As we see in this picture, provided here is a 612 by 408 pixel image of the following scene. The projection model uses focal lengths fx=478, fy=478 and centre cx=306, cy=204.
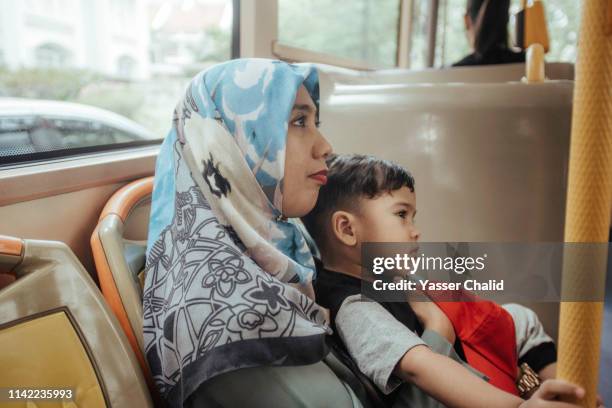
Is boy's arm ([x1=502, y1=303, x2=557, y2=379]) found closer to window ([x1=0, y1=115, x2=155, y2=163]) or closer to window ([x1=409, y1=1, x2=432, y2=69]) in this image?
window ([x1=0, y1=115, x2=155, y2=163])

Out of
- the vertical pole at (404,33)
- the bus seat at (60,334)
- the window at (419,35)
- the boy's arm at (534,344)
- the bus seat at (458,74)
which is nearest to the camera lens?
the bus seat at (60,334)

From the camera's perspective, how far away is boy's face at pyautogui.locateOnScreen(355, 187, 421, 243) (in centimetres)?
66

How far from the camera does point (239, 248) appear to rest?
23.6 inches

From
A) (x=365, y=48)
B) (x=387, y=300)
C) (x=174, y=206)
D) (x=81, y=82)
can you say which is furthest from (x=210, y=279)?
(x=365, y=48)

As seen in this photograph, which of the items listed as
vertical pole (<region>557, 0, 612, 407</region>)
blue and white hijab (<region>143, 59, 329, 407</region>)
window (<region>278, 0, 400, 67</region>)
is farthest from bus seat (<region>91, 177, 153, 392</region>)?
window (<region>278, 0, 400, 67</region>)

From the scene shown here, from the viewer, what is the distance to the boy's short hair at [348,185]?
68cm

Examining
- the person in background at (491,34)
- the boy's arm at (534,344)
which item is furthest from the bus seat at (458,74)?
the boy's arm at (534,344)

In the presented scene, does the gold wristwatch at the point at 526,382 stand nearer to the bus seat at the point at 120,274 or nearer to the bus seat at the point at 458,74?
the bus seat at the point at 120,274

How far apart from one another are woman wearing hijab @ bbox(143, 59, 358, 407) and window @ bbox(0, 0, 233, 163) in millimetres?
158

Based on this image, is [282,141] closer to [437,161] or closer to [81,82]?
[437,161]

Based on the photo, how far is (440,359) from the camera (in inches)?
22.3

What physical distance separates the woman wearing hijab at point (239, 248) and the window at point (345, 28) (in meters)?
1.08

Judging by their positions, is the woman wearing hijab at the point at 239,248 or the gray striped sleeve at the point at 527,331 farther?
the gray striped sleeve at the point at 527,331

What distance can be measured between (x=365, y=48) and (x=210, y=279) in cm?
245
